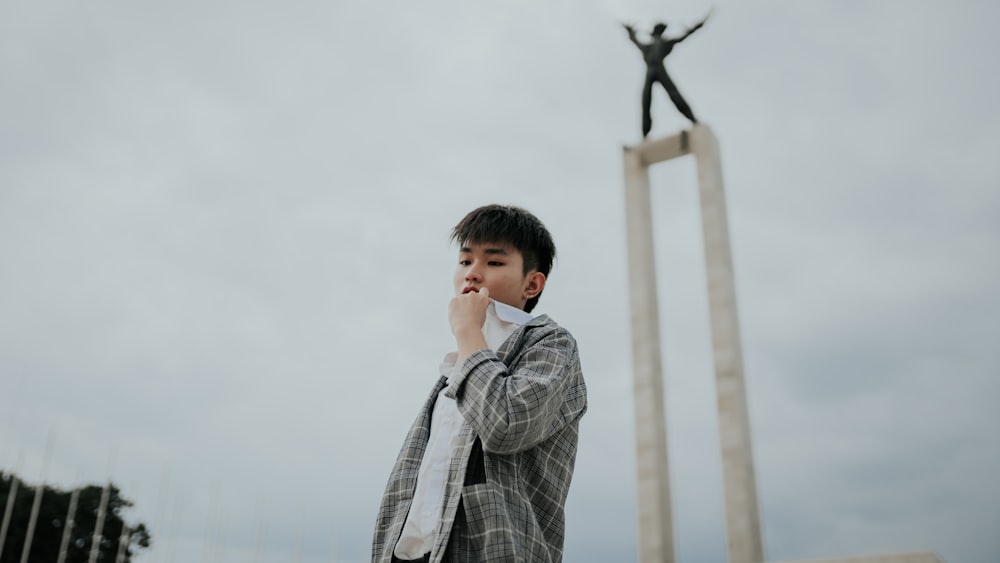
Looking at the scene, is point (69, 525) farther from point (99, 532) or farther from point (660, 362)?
point (660, 362)

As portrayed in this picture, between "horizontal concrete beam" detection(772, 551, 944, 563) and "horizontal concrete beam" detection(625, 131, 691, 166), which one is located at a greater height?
"horizontal concrete beam" detection(625, 131, 691, 166)

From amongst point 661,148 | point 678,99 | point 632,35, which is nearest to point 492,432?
point 661,148

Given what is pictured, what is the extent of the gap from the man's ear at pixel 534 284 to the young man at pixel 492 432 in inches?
0.5

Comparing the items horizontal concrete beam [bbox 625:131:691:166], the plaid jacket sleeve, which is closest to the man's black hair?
the plaid jacket sleeve

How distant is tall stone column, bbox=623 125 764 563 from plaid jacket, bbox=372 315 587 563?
6058 millimetres

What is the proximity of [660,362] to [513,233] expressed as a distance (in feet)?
21.9

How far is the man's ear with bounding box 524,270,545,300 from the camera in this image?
6.22ft

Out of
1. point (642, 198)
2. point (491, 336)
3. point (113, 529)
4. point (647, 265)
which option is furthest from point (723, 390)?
point (113, 529)

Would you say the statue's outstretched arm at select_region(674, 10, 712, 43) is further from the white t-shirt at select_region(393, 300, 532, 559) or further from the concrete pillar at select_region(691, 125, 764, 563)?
the white t-shirt at select_region(393, 300, 532, 559)

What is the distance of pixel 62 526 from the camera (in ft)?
58.8

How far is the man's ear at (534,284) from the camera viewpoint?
1895mm

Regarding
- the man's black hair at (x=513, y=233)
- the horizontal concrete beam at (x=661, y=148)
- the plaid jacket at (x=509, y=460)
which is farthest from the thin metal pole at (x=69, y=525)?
the plaid jacket at (x=509, y=460)

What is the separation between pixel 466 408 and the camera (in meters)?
1.46

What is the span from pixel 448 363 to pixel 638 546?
6427 millimetres
